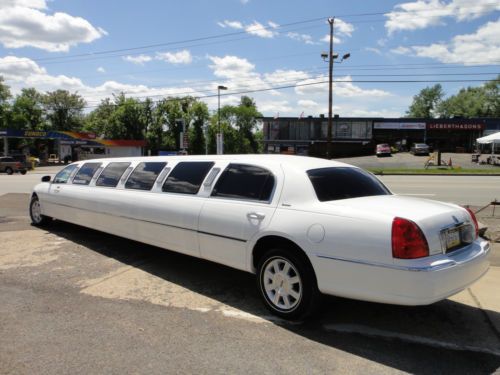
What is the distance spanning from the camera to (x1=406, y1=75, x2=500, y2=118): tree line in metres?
104

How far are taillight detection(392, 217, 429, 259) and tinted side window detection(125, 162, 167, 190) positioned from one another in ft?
11.1

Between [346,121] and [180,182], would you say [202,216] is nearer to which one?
[180,182]

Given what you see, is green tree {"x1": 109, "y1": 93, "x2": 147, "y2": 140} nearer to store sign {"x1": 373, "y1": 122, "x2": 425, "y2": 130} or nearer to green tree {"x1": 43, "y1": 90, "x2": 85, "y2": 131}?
green tree {"x1": 43, "y1": 90, "x2": 85, "y2": 131}

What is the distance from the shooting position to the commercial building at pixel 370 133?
63188mm

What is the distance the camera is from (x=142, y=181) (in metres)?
5.98

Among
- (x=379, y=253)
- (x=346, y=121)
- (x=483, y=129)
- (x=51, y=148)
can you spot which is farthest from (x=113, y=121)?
(x=379, y=253)

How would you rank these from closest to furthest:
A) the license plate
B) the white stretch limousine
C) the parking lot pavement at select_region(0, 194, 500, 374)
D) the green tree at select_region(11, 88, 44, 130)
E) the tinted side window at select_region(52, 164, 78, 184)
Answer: the parking lot pavement at select_region(0, 194, 500, 374) < the white stretch limousine < the license plate < the tinted side window at select_region(52, 164, 78, 184) < the green tree at select_region(11, 88, 44, 130)

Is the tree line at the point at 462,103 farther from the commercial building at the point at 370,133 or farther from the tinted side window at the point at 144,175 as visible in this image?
the tinted side window at the point at 144,175

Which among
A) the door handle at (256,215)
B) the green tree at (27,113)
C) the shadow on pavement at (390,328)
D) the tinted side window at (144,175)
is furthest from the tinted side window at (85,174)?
the green tree at (27,113)

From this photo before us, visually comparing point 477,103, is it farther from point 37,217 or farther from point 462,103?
point 37,217

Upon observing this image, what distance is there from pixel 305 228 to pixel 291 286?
597 millimetres

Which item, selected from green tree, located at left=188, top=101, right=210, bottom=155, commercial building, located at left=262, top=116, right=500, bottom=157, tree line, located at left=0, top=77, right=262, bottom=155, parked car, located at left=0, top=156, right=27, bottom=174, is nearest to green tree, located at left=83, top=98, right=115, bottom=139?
tree line, located at left=0, top=77, right=262, bottom=155

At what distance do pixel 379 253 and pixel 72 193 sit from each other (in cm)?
545

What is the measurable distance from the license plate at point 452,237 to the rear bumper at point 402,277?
8cm
